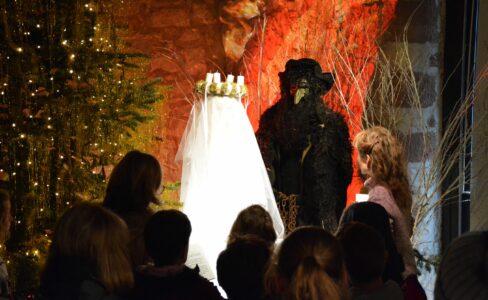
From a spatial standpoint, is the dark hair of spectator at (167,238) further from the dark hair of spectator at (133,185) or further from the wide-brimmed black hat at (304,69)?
the wide-brimmed black hat at (304,69)

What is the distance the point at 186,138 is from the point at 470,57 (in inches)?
87.2

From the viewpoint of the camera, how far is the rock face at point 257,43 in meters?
6.50

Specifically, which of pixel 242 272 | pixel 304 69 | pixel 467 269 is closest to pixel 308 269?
pixel 242 272

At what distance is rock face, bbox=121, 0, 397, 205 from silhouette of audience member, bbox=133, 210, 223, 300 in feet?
11.3

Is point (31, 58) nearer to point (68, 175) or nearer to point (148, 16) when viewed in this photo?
point (68, 175)

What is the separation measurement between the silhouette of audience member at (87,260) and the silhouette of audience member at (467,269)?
4.44ft

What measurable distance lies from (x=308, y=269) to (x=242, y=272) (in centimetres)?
38

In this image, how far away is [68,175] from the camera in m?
5.06

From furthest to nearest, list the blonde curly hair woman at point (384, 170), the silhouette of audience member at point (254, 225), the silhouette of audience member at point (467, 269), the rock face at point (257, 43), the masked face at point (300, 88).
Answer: the rock face at point (257, 43) → the masked face at point (300, 88) → the blonde curly hair woman at point (384, 170) → the silhouette of audience member at point (254, 225) → the silhouette of audience member at point (467, 269)

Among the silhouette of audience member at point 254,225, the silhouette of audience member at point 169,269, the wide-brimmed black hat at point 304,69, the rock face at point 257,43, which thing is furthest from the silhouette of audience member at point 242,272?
the rock face at point 257,43

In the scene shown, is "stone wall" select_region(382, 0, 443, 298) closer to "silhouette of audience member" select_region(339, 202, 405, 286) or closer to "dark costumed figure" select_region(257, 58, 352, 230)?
"dark costumed figure" select_region(257, 58, 352, 230)

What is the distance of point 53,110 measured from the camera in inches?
195

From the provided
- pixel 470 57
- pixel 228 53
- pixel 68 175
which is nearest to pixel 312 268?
pixel 68 175

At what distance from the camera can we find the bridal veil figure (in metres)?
5.25
